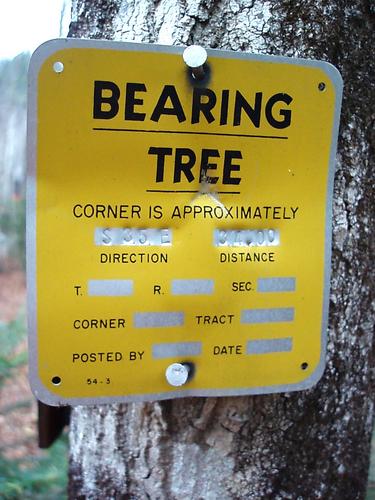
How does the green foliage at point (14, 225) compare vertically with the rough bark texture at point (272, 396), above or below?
below

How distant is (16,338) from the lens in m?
2.96

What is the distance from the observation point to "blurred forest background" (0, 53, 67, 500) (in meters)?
2.00

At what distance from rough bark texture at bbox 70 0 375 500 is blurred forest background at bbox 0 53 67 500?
1135 millimetres

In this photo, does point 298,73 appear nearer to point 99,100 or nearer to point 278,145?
point 278,145

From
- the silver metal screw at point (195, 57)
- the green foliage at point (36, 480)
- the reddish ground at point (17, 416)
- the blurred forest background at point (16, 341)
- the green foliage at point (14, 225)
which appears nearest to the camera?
the silver metal screw at point (195, 57)

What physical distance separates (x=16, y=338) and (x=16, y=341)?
0.02 metres

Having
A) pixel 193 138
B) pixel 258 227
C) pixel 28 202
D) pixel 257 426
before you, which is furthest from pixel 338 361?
pixel 28 202

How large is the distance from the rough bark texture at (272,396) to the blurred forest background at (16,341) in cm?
109

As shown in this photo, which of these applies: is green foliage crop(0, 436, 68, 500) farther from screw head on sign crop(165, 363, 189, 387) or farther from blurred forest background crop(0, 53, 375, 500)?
screw head on sign crop(165, 363, 189, 387)

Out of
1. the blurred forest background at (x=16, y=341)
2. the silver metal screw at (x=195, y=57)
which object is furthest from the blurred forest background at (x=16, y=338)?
the silver metal screw at (x=195, y=57)

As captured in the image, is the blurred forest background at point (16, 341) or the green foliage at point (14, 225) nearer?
the blurred forest background at point (16, 341)

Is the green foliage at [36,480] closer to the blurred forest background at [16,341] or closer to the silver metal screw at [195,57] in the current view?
the blurred forest background at [16,341]

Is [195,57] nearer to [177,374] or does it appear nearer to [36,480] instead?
[177,374]

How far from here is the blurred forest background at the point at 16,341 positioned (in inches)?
78.4
